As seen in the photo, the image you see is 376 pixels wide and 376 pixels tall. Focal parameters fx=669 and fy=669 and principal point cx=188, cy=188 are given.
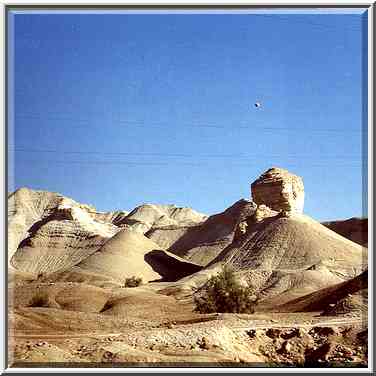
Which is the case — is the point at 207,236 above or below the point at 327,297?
below

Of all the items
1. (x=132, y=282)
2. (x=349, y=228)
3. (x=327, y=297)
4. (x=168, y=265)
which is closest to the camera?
(x=327, y=297)

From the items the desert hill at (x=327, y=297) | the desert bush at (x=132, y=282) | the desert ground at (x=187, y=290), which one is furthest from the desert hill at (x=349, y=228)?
the desert hill at (x=327, y=297)

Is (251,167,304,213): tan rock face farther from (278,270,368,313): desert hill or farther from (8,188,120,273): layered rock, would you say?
(278,270,368,313): desert hill

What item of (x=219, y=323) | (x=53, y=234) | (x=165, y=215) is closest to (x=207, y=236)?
(x=53, y=234)

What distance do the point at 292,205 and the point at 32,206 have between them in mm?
25620

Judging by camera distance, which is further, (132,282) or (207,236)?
(207,236)

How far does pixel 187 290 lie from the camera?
33.1 metres

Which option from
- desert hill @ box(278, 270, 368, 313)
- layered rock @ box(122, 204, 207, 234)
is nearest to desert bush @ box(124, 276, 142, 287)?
desert hill @ box(278, 270, 368, 313)

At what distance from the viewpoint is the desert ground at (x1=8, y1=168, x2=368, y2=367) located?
1415 cm

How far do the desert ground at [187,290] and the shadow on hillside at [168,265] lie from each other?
3.9 inches

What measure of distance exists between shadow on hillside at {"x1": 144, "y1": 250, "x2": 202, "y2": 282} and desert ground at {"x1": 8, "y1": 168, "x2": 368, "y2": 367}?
0.10m

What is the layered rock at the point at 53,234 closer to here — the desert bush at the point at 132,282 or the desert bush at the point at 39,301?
Result: the desert bush at the point at 132,282

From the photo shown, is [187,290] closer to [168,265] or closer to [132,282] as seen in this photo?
[132,282]

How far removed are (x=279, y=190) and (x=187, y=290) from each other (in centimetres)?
1607
